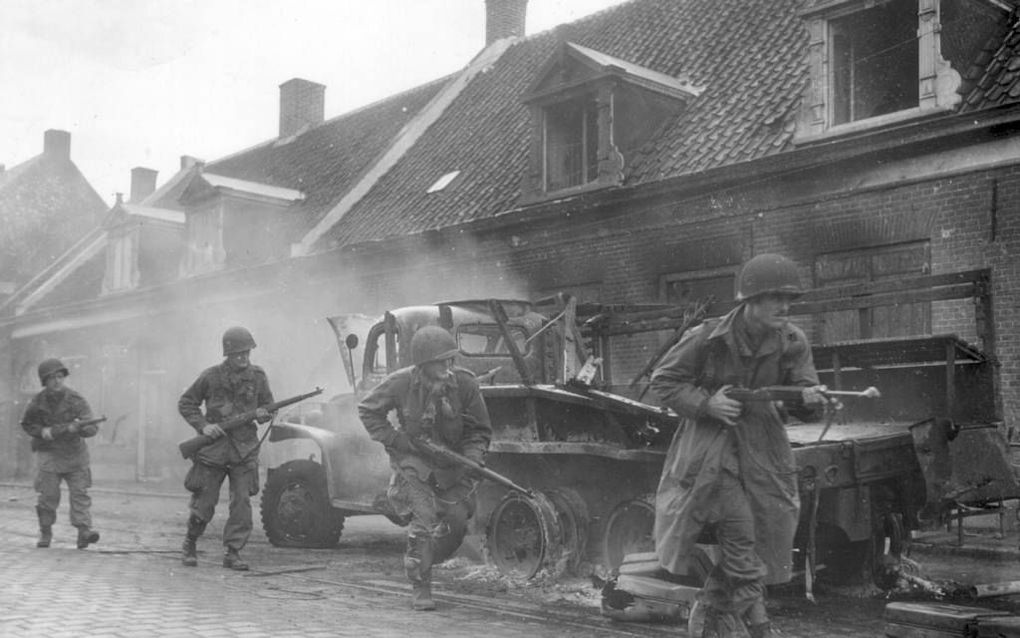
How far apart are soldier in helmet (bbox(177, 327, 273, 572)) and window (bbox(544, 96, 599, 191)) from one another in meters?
7.61

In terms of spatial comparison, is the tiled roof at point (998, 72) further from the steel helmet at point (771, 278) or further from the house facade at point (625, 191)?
the steel helmet at point (771, 278)

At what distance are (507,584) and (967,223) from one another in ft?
21.4

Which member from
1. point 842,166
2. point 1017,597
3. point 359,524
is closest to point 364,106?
point 359,524

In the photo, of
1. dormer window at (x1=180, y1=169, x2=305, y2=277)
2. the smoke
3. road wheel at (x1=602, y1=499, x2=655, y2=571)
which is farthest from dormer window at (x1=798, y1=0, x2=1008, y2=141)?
dormer window at (x1=180, y1=169, x2=305, y2=277)

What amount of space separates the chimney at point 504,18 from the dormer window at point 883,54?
10643mm

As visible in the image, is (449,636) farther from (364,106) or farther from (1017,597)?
(364,106)

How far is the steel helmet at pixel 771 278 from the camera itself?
536 centimetres

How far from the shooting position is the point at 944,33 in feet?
39.5

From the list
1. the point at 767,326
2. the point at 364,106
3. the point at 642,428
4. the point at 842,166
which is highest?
the point at 364,106

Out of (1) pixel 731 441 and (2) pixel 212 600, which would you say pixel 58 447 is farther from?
(1) pixel 731 441

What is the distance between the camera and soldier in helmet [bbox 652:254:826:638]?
5.29m

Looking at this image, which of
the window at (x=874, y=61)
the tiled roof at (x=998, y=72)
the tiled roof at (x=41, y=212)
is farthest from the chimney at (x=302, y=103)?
the tiled roof at (x=998, y=72)

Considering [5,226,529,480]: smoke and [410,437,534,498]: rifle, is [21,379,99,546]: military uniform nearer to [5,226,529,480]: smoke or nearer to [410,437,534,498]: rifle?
[5,226,529,480]: smoke

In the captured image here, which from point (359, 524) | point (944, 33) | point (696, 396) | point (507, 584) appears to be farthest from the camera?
point (359, 524)
